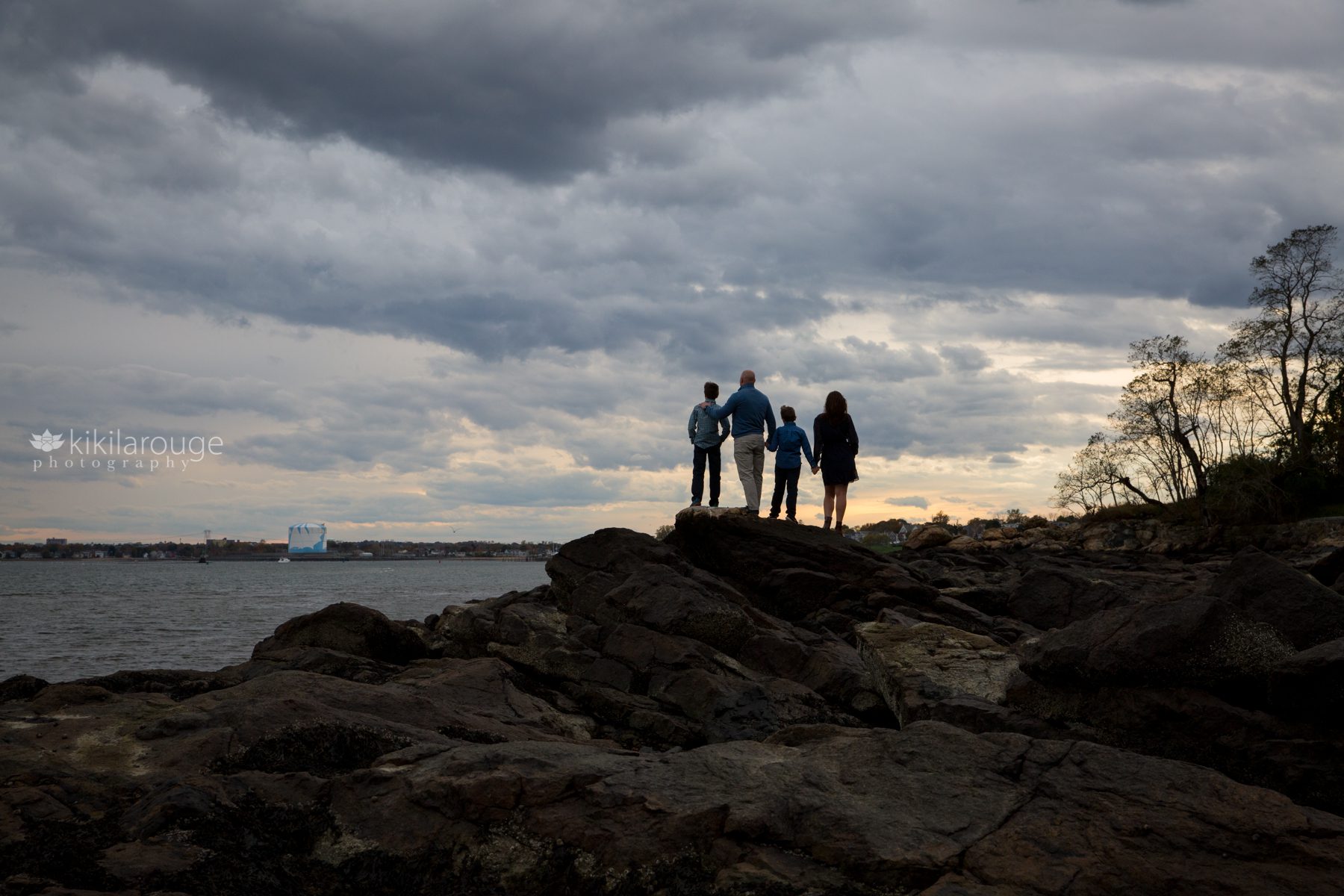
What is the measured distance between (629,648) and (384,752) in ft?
17.3

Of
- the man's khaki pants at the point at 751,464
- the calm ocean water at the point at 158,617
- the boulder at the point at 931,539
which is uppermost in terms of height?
the man's khaki pants at the point at 751,464

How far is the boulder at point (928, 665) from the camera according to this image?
10.3 m

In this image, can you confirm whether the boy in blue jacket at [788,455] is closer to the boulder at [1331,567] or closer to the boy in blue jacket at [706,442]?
the boy in blue jacket at [706,442]

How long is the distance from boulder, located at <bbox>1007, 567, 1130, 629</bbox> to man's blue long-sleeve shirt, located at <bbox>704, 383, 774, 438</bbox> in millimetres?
5833

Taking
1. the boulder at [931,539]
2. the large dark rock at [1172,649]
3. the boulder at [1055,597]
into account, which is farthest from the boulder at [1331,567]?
the boulder at [931,539]

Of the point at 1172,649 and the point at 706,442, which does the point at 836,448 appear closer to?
the point at 706,442

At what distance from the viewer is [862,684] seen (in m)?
12.3

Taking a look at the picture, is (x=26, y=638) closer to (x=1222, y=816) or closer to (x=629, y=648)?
(x=629, y=648)

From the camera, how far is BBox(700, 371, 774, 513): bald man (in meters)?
18.9

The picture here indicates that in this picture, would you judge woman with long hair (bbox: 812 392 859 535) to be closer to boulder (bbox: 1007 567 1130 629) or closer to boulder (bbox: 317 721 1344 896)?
boulder (bbox: 1007 567 1130 629)

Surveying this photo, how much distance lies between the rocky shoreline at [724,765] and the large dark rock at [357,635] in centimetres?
57

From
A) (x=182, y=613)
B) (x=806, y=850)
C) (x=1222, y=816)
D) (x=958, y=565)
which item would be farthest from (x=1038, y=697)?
(x=182, y=613)

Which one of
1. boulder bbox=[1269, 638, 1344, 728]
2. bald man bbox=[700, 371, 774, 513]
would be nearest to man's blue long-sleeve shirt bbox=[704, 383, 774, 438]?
bald man bbox=[700, 371, 774, 513]

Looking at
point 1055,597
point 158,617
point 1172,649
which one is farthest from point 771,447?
point 158,617
